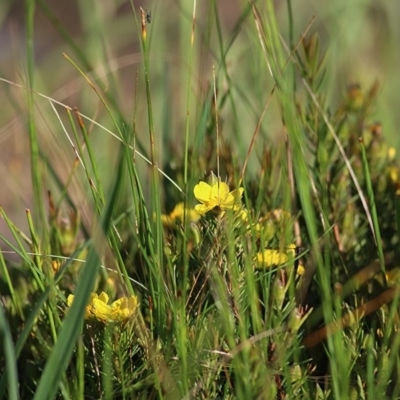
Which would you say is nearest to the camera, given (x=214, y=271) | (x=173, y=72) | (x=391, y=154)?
(x=214, y=271)

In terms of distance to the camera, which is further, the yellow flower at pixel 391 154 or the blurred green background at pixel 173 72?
the blurred green background at pixel 173 72

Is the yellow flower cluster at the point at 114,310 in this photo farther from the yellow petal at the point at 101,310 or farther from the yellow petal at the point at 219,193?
the yellow petal at the point at 219,193

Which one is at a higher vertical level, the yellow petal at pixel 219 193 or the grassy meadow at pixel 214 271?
the yellow petal at pixel 219 193

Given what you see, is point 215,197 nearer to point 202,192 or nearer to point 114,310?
point 202,192

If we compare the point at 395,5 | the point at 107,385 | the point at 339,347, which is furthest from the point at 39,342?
the point at 395,5

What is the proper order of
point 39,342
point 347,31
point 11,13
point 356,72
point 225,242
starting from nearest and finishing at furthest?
1. point 225,242
2. point 39,342
3. point 356,72
4. point 347,31
5. point 11,13

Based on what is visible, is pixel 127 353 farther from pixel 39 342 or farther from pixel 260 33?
pixel 260 33

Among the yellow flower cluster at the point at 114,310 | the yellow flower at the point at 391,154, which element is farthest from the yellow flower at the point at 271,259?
the yellow flower at the point at 391,154

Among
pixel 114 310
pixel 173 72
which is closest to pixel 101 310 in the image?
pixel 114 310
